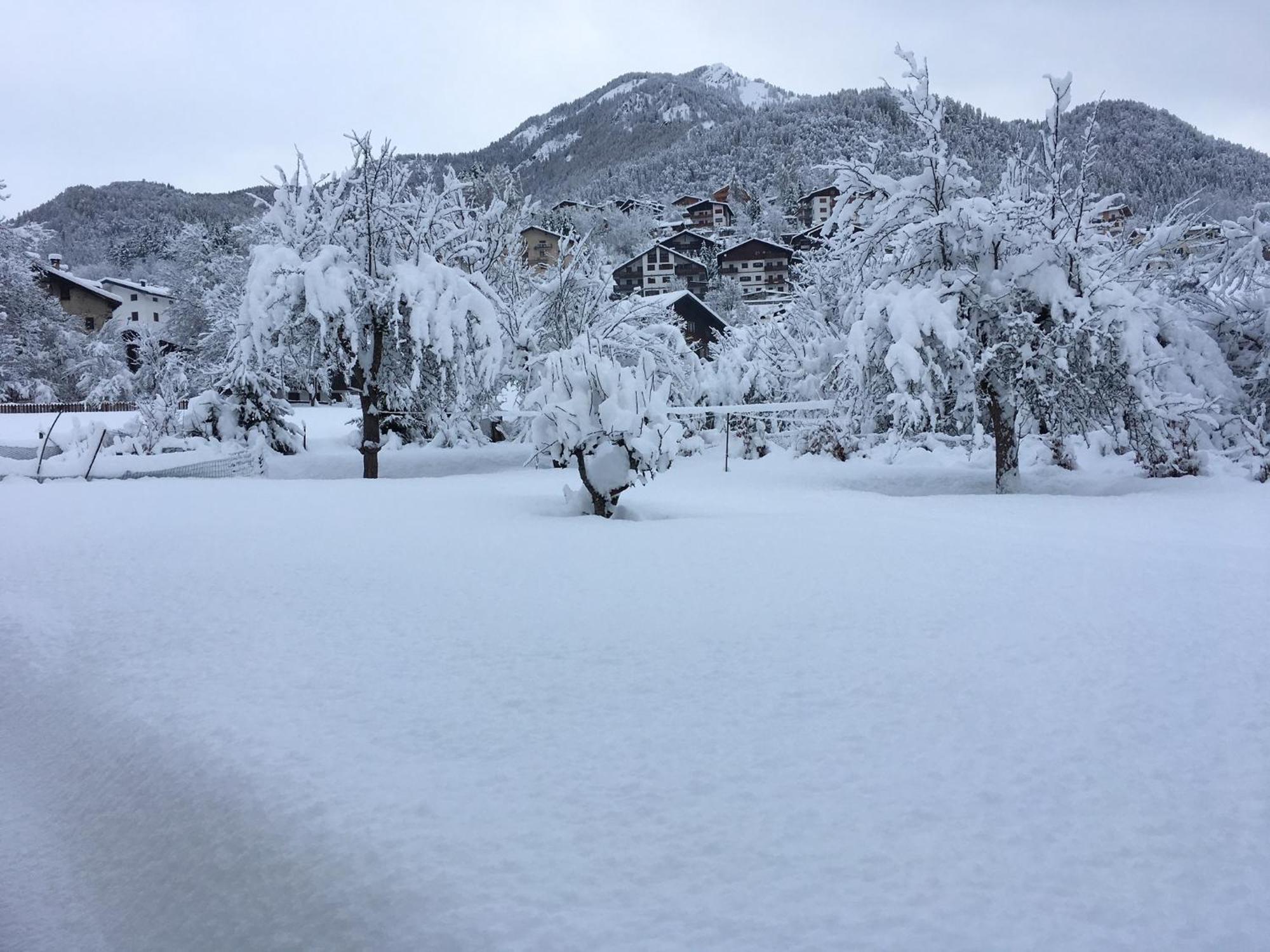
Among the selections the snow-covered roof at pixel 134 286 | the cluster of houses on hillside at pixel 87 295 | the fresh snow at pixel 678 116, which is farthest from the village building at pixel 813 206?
the fresh snow at pixel 678 116

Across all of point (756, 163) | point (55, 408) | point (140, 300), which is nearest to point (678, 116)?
point (756, 163)

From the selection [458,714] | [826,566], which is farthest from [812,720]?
[826,566]

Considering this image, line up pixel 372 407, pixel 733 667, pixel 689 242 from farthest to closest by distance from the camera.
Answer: pixel 689 242 < pixel 372 407 < pixel 733 667

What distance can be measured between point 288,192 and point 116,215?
104 m

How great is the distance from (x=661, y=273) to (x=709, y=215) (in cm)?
3257

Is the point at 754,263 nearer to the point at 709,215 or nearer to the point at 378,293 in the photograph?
the point at 709,215

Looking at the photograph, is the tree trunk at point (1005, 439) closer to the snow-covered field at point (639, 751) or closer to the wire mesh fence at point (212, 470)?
the snow-covered field at point (639, 751)

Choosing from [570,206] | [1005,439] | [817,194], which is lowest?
[1005,439]

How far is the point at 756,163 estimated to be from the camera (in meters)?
128

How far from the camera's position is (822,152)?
115938 mm

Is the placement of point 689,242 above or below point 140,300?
above

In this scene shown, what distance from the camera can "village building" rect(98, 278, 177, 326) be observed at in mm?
62719

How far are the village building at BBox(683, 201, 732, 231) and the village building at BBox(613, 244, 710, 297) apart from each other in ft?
98.7

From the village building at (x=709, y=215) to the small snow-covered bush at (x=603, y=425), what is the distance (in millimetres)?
96642
